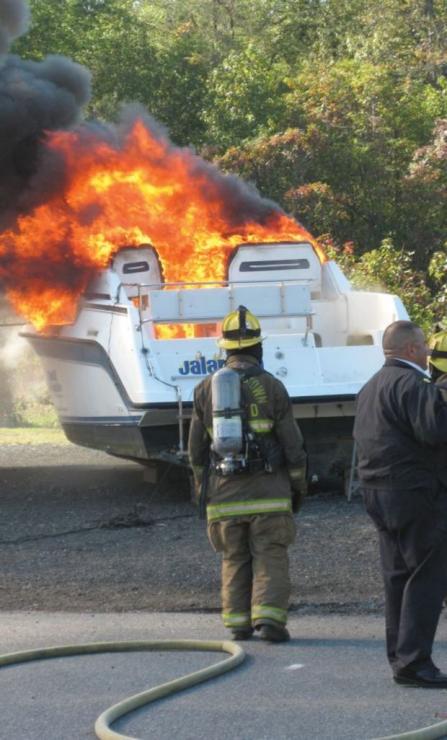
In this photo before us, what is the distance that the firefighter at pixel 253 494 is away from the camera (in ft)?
Result: 23.7

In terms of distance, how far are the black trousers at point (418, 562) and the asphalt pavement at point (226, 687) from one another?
8.1 inches

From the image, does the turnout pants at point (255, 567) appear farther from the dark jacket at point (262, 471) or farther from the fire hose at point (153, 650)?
the fire hose at point (153, 650)

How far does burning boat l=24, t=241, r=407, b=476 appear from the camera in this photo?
40.6ft

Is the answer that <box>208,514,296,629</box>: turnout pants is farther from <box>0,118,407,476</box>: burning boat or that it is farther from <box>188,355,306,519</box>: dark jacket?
<box>0,118,407,476</box>: burning boat

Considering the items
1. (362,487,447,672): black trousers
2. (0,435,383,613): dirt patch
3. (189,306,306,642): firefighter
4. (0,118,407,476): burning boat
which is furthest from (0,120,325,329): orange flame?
(362,487,447,672): black trousers

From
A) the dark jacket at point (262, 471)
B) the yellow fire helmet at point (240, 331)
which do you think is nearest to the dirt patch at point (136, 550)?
the dark jacket at point (262, 471)

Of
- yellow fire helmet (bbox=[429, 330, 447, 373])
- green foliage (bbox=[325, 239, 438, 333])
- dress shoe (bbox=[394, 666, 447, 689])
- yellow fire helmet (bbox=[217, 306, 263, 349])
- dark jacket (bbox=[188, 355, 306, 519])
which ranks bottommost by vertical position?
dress shoe (bbox=[394, 666, 447, 689])

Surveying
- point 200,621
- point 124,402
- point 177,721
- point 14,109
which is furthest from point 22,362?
point 177,721

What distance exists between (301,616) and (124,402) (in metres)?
4.97

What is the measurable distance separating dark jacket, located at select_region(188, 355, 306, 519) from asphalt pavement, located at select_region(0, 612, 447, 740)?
29.0 inches

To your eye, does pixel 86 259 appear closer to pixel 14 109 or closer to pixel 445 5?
pixel 14 109

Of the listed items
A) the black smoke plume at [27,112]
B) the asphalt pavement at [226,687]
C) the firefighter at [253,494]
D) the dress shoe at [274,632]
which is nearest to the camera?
the asphalt pavement at [226,687]

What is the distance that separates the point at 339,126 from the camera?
24.3 m

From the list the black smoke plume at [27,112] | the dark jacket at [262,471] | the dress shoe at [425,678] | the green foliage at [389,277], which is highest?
the black smoke plume at [27,112]
